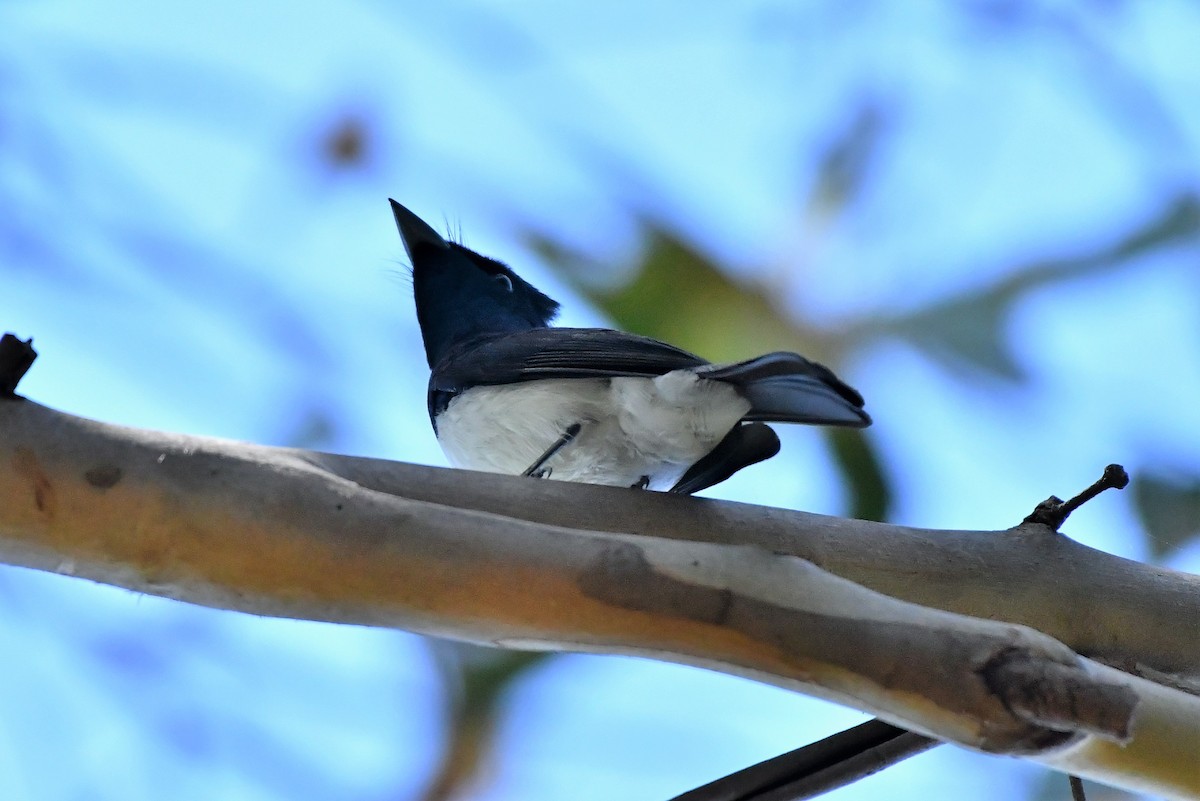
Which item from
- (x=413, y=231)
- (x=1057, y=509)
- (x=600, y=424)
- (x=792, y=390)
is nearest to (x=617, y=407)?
(x=600, y=424)

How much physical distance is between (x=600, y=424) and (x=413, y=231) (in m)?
1.47

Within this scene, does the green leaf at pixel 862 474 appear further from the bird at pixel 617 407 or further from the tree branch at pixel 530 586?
the tree branch at pixel 530 586

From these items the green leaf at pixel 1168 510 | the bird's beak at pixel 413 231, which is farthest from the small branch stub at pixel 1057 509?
the bird's beak at pixel 413 231

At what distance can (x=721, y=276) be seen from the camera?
4.41 metres

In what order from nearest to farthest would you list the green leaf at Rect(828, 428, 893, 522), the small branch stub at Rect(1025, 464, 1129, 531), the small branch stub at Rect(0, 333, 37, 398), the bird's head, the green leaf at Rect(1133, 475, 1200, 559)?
the small branch stub at Rect(0, 333, 37, 398)
the small branch stub at Rect(1025, 464, 1129, 531)
the green leaf at Rect(1133, 475, 1200, 559)
the green leaf at Rect(828, 428, 893, 522)
the bird's head

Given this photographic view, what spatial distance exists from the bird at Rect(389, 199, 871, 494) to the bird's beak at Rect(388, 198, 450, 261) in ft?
1.99

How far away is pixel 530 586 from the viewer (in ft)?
5.25

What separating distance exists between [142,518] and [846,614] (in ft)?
2.95

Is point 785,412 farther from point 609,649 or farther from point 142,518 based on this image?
point 142,518

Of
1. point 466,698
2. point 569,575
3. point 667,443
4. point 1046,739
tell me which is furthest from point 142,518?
point 466,698

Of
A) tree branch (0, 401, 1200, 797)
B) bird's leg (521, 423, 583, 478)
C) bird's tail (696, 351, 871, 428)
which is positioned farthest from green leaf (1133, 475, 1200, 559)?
tree branch (0, 401, 1200, 797)

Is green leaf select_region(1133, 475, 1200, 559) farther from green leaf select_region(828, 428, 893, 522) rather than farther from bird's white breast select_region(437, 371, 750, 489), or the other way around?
bird's white breast select_region(437, 371, 750, 489)

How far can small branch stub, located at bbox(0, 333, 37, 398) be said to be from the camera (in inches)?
61.9

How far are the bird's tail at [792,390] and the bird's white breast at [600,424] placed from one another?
0.21ft
